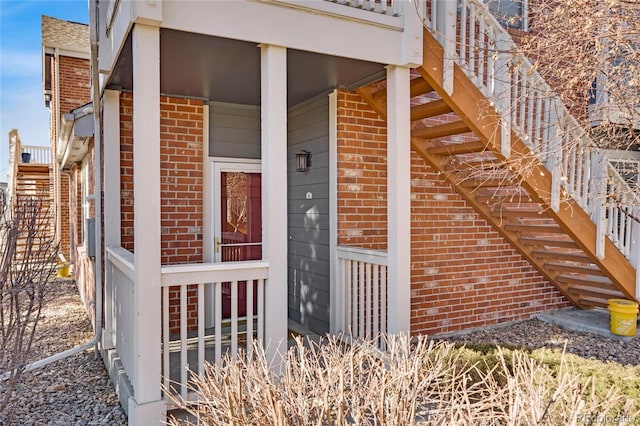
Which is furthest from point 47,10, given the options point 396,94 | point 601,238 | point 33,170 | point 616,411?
point 616,411

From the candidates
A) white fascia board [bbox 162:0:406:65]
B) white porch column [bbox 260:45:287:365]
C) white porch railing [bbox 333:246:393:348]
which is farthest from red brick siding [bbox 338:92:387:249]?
white porch column [bbox 260:45:287:365]

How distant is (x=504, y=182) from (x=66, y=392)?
491 centimetres

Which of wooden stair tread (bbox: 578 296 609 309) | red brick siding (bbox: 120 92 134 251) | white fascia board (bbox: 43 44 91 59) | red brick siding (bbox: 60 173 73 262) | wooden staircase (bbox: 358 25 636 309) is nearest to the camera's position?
wooden staircase (bbox: 358 25 636 309)

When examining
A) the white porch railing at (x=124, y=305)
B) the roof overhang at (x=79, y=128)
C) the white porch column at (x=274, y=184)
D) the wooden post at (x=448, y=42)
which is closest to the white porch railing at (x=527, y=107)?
the wooden post at (x=448, y=42)

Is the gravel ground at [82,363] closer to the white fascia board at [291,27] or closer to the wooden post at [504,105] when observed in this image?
the wooden post at [504,105]

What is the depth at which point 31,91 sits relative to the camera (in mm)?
21922

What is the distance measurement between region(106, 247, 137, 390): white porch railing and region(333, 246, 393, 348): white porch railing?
1917 mm

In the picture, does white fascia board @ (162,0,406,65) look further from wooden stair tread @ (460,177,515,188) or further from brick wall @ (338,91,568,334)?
wooden stair tread @ (460,177,515,188)

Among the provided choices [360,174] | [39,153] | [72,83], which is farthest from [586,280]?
[39,153]

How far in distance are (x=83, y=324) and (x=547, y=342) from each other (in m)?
6.23

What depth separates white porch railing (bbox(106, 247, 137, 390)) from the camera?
3416mm

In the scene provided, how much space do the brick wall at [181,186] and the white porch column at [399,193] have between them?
7.82ft

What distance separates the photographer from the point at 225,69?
406cm

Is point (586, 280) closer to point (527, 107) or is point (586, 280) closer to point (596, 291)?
point (596, 291)
